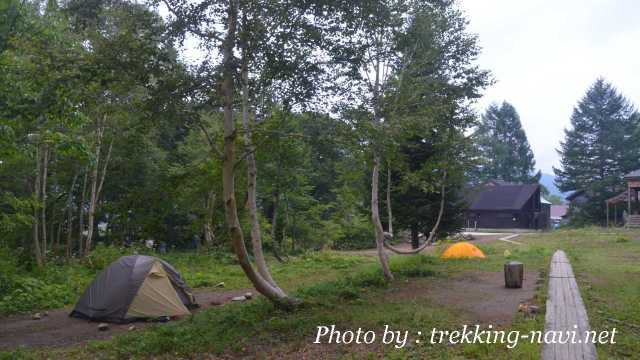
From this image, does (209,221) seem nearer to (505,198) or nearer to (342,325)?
(342,325)

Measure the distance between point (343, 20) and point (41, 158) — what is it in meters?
12.2

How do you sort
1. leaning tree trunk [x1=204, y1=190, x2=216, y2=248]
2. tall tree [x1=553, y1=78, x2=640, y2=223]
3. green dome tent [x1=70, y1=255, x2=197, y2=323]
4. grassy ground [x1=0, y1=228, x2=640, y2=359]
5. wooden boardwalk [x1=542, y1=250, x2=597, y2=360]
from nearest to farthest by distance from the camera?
wooden boardwalk [x1=542, y1=250, x2=597, y2=360] < grassy ground [x1=0, y1=228, x2=640, y2=359] < green dome tent [x1=70, y1=255, x2=197, y2=323] < leaning tree trunk [x1=204, y1=190, x2=216, y2=248] < tall tree [x1=553, y1=78, x2=640, y2=223]

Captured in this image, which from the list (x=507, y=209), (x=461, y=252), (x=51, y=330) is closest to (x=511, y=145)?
(x=507, y=209)

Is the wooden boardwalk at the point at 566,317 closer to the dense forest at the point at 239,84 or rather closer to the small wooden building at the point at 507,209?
the dense forest at the point at 239,84

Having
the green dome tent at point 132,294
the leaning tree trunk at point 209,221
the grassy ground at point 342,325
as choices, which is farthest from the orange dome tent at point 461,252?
the green dome tent at point 132,294

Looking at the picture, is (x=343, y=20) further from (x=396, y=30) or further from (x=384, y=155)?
(x=396, y=30)

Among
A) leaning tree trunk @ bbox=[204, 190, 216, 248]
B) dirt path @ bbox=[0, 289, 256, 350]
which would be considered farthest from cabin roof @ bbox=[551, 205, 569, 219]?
dirt path @ bbox=[0, 289, 256, 350]

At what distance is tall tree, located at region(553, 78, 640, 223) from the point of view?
45969 mm

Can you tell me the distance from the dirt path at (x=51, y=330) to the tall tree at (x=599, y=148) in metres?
44.4

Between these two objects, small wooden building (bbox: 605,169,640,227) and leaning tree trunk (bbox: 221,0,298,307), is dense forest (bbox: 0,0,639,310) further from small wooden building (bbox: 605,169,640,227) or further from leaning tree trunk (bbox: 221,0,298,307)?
small wooden building (bbox: 605,169,640,227)

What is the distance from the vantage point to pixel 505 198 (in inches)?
1902

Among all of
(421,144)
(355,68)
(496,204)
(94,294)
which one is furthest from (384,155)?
(496,204)

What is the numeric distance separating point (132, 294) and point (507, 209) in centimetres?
4250

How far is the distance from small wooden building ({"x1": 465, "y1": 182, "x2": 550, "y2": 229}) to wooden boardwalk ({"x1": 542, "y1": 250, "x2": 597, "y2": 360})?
3570cm
